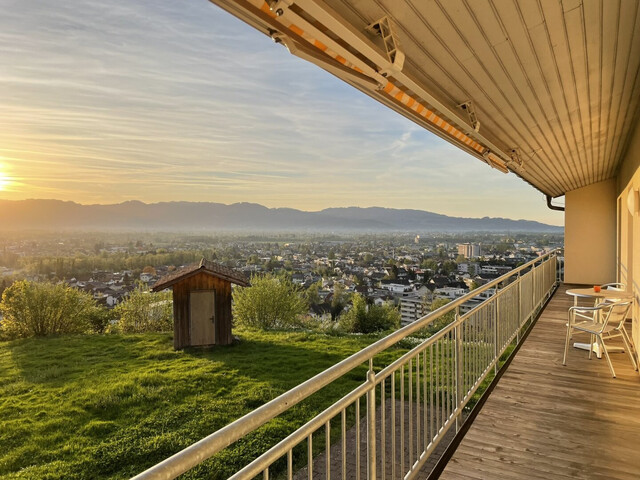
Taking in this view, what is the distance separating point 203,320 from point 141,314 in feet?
30.7

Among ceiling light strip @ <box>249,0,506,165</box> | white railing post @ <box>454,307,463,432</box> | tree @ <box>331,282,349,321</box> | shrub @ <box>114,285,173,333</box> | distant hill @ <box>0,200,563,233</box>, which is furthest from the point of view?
distant hill @ <box>0,200,563,233</box>

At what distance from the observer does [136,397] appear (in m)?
9.23

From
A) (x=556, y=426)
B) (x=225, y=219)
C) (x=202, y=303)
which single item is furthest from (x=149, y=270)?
(x=225, y=219)

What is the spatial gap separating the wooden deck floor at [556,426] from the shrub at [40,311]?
17.8m

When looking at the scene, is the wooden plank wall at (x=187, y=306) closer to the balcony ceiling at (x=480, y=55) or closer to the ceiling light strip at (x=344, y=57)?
the balcony ceiling at (x=480, y=55)

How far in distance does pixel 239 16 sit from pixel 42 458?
849cm

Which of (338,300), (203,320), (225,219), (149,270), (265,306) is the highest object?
(225,219)

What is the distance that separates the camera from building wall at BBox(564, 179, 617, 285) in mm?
11266

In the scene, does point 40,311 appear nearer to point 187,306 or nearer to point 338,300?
point 187,306

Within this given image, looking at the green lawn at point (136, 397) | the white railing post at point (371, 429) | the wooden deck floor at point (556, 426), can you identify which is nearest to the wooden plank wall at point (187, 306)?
the green lawn at point (136, 397)

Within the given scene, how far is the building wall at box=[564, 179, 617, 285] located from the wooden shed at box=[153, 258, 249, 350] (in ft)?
32.7

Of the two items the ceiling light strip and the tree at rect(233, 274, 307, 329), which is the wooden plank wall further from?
the ceiling light strip

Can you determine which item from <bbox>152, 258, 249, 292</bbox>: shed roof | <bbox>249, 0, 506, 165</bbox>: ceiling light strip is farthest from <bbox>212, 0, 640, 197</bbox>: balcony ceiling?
<bbox>152, 258, 249, 292</bbox>: shed roof

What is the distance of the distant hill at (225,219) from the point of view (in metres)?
31.9
